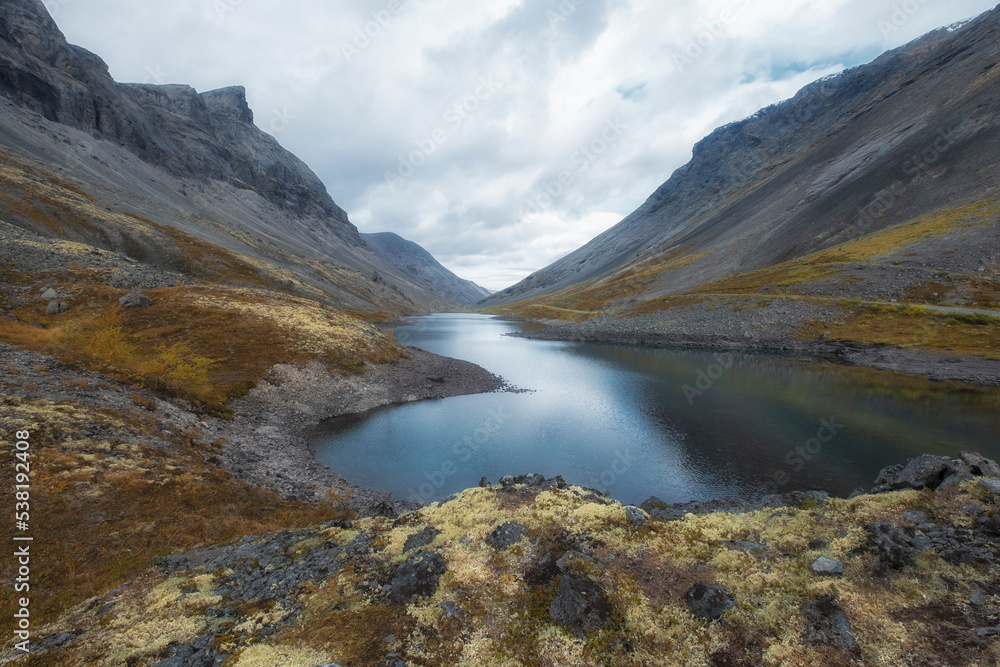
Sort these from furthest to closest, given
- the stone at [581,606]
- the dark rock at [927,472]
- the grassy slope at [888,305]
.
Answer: the grassy slope at [888,305] < the dark rock at [927,472] < the stone at [581,606]

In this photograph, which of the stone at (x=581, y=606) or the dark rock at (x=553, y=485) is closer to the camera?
the stone at (x=581, y=606)

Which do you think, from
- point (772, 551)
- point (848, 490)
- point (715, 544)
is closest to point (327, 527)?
point (715, 544)

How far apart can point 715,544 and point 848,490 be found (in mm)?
17556

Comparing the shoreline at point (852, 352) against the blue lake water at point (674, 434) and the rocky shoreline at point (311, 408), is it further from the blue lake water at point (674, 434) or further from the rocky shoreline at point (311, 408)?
the rocky shoreline at point (311, 408)

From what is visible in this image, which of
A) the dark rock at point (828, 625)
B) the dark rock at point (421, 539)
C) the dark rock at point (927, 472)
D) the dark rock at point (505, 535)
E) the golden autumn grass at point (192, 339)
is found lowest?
the dark rock at point (927, 472)

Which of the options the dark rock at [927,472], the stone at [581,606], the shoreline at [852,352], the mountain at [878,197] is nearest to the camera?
the stone at [581,606]

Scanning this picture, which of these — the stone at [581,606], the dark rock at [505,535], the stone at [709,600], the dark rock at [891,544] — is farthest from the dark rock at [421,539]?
the dark rock at [891,544]

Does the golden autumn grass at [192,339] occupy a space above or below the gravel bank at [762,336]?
above

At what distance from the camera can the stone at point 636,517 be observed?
1525 cm

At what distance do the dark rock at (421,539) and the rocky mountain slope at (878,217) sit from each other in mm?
84248

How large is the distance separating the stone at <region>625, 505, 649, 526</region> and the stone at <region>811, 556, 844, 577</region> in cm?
531

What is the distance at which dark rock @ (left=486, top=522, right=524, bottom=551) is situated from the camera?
555 inches

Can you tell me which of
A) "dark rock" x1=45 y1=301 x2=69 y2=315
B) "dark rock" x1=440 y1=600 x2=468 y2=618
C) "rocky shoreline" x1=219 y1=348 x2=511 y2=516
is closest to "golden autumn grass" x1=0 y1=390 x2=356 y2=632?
"rocky shoreline" x1=219 y1=348 x2=511 y2=516

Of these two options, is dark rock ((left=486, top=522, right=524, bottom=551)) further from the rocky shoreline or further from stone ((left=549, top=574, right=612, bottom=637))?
the rocky shoreline
